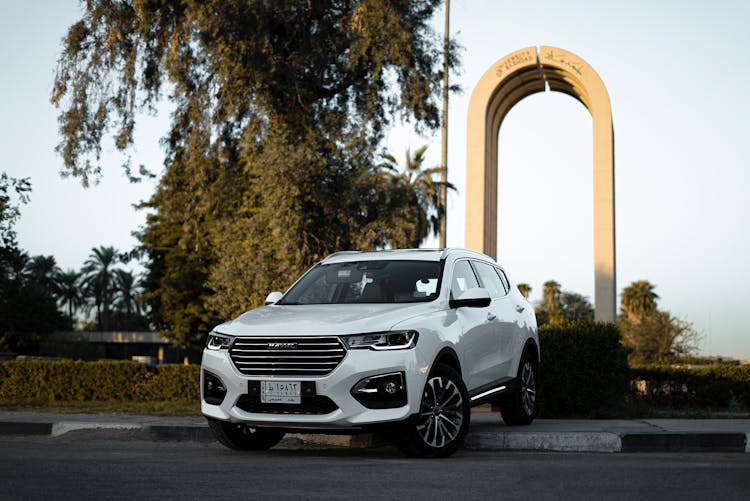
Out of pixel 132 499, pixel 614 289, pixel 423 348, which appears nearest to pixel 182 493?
pixel 132 499

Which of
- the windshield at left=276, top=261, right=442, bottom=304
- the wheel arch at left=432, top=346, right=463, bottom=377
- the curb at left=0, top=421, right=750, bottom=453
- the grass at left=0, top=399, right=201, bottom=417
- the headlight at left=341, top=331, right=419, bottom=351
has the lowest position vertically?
the grass at left=0, top=399, right=201, bottom=417

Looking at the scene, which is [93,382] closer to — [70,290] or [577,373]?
[577,373]

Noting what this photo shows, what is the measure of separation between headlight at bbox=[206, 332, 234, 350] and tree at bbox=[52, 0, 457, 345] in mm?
12083

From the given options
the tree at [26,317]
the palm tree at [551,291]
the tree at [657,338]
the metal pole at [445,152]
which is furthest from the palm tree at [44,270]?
the metal pole at [445,152]

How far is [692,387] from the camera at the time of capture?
18734 mm

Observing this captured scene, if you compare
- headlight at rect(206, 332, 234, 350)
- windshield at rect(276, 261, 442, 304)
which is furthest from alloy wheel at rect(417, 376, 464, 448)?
headlight at rect(206, 332, 234, 350)

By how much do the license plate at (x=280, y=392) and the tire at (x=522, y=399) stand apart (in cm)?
354

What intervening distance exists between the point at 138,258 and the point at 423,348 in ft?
171

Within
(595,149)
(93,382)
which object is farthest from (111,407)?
(595,149)

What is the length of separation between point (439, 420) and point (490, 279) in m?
2.91

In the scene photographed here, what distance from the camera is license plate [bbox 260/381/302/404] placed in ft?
25.3

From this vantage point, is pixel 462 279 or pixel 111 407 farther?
pixel 111 407

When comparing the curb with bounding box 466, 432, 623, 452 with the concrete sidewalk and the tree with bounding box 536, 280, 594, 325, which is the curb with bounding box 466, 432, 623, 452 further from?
the tree with bounding box 536, 280, 594, 325

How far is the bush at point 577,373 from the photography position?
42.4ft
